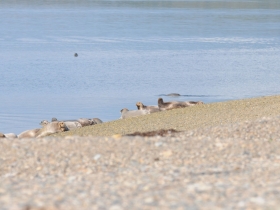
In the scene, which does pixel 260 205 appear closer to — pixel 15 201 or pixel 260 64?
pixel 15 201

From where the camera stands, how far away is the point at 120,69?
3156 centimetres

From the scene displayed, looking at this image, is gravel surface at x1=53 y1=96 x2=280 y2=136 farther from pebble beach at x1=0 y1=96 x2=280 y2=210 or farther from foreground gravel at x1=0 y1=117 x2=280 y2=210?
foreground gravel at x1=0 y1=117 x2=280 y2=210

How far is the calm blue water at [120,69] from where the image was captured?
Answer: 22344mm

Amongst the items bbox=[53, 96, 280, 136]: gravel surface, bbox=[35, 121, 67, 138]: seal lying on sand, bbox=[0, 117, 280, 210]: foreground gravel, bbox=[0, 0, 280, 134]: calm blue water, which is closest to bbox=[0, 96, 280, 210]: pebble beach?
bbox=[0, 117, 280, 210]: foreground gravel

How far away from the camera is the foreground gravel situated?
576 centimetres

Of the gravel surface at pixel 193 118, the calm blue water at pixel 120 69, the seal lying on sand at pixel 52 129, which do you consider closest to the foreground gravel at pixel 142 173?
the gravel surface at pixel 193 118

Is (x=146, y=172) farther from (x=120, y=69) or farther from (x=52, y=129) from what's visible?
(x=120, y=69)

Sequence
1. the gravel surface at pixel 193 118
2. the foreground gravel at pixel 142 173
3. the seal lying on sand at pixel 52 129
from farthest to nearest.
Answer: the seal lying on sand at pixel 52 129 < the gravel surface at pixel 193 118 < the foreground gravel at pixel 142 173

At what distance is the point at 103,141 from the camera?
8.85 m

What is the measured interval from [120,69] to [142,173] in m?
24.4

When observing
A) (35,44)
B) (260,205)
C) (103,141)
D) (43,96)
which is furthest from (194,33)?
(260,205)

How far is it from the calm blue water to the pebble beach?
947 centimetres

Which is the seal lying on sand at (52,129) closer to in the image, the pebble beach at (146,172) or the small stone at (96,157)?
the pebble beach at (146,172)

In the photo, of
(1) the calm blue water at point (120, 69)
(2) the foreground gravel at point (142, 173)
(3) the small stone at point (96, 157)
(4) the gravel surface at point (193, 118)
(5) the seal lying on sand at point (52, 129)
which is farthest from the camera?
(1) the calm blue water at point (120, 69)
